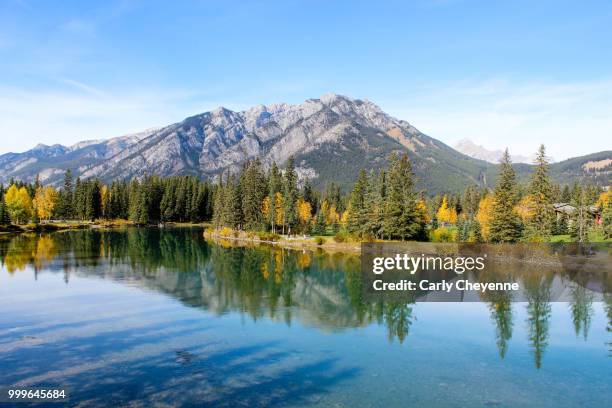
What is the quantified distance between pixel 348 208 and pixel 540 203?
4370cm

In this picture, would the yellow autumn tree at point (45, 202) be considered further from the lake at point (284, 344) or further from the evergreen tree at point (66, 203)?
the lake at point (284, 344)

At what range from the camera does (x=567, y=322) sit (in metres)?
35.9

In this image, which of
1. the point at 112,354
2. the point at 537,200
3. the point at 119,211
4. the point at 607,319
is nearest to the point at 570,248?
the point at 537,200

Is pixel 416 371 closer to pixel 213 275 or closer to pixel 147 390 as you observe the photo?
pixel 147 390

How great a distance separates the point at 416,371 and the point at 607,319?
22544mm

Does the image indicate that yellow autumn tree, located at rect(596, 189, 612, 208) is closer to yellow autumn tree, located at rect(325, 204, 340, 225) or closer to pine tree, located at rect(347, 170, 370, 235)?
pine tree, located at rect(347, 170, 370, 235)

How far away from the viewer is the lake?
2134cm

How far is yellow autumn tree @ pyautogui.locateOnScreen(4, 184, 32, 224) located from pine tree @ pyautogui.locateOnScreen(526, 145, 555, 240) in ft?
388

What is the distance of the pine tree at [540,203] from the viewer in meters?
70.8

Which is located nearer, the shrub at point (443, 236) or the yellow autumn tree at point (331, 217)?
the shrub at point (443, 236)
